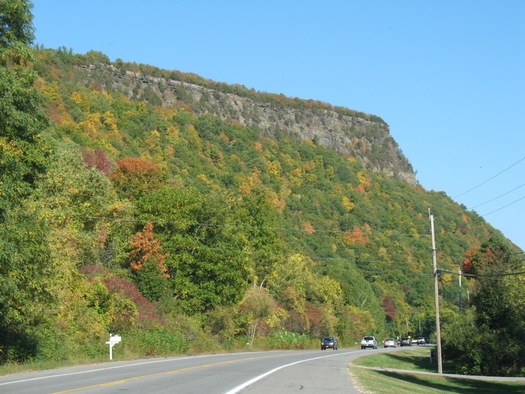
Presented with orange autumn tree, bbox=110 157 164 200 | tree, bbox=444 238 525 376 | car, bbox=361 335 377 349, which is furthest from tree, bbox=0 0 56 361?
car, bbox=361 335 377 349

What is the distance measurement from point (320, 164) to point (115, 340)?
144 meters

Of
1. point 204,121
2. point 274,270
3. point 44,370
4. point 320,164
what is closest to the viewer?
point 44,370

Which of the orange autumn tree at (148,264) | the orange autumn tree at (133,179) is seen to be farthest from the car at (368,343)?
the orange autumn tree at (148,264)

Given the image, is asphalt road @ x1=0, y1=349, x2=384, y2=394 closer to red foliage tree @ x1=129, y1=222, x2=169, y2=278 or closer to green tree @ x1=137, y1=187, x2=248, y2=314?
red foliage tree @ x1=129, y1=222, x2=169, y2=278

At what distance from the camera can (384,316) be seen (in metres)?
132

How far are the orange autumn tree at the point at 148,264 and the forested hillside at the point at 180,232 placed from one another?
0.37 feet

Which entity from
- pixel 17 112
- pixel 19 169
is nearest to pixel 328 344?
pixel 19 169

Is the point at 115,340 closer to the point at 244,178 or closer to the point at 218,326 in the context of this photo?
the point at 218,326

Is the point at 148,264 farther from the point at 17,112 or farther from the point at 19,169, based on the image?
the point at 17,112

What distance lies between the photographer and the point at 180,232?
57.5 meters

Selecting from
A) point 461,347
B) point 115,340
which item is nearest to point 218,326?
point 461,347

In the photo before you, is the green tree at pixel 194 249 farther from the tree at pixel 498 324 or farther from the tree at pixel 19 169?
the tree at pixel 19 169

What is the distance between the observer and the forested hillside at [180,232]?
26625 mm

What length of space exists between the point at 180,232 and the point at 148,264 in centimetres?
445
